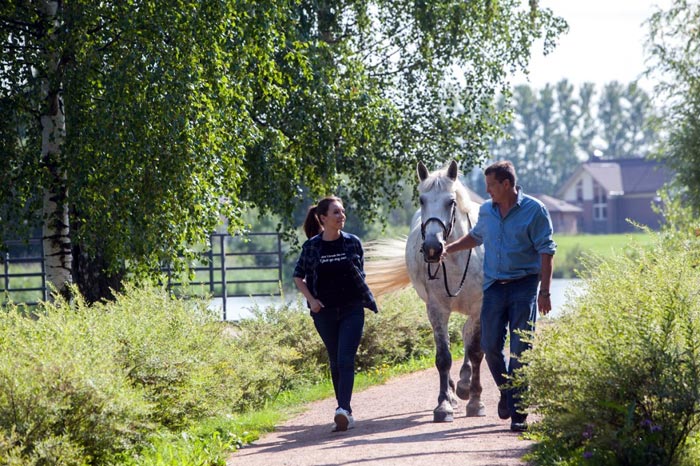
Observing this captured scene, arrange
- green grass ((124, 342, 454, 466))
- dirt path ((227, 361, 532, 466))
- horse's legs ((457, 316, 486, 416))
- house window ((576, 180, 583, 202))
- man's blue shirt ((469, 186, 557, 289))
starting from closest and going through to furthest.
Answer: dirt path ((227, 361, 532, 466)) < green grass ((124, 342, 454, 466)) < man's blue shirt ((469, 186, 557, 289)) < horse's legs ((457, 316, 486, 416)) < house window ((576, 180, 583, 202))

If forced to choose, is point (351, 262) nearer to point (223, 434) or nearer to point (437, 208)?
point (437, 208)

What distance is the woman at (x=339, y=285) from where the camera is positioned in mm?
8500

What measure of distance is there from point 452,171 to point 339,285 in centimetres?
135

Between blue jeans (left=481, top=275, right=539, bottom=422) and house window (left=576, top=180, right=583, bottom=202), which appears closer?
blue jeans (left=481, top=275, right=539, bottom=422)

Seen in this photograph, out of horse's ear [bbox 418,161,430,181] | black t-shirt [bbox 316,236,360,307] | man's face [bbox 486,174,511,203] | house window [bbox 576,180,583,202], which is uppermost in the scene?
house window [bbox 576,180,583,202]

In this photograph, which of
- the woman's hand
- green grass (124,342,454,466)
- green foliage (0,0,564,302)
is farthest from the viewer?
green foliage (0,0,564,302)

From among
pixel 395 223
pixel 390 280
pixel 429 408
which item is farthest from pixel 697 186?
pixel 395 223

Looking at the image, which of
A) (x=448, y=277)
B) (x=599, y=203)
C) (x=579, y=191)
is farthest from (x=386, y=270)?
(x=579, y=191)

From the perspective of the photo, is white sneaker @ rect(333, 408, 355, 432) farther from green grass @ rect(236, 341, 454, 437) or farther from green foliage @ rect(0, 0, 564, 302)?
green foliage @ rect(0, 0, 564, 302)

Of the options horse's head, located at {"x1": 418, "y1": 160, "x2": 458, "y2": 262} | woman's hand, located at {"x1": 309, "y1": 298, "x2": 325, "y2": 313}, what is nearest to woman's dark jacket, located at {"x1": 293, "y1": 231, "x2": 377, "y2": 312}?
woman's hand, located at {"x1": 309, "y1": 298, "x2": 325, "y2": 313}

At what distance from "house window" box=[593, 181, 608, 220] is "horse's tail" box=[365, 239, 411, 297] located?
84022 mm

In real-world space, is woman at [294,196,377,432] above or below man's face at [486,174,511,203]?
below

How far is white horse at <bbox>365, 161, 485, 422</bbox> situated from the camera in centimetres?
856

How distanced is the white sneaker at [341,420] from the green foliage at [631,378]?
2.34 m
